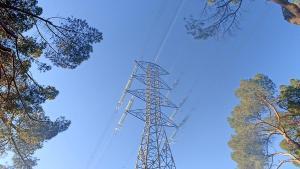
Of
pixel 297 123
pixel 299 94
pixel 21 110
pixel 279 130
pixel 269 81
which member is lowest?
pixel 21 110

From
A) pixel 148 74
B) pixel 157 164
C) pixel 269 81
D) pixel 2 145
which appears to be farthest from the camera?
pixel 269 81

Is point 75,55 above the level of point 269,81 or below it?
below

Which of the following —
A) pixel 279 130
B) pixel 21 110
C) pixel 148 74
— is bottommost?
pixel 21 110

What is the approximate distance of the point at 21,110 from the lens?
43.1 ft

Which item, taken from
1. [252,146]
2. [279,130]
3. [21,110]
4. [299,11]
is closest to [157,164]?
[279,130]

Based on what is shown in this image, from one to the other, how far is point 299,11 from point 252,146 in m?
24.7

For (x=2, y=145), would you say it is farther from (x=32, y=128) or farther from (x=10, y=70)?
(x=10, y=70)

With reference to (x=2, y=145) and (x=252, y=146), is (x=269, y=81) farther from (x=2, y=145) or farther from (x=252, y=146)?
(x=2, y=145)

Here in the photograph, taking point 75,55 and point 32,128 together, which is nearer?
point 75,55

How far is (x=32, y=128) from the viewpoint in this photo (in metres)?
17.5

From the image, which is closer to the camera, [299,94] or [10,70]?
[10,70]

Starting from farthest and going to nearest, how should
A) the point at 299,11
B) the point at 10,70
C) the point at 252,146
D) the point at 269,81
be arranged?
the point at 252,146
the point at 269,81
the point at 10,70
the point at 299,11

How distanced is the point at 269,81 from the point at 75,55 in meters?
21.9

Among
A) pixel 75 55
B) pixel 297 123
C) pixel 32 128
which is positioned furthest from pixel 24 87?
pixel 297 123
